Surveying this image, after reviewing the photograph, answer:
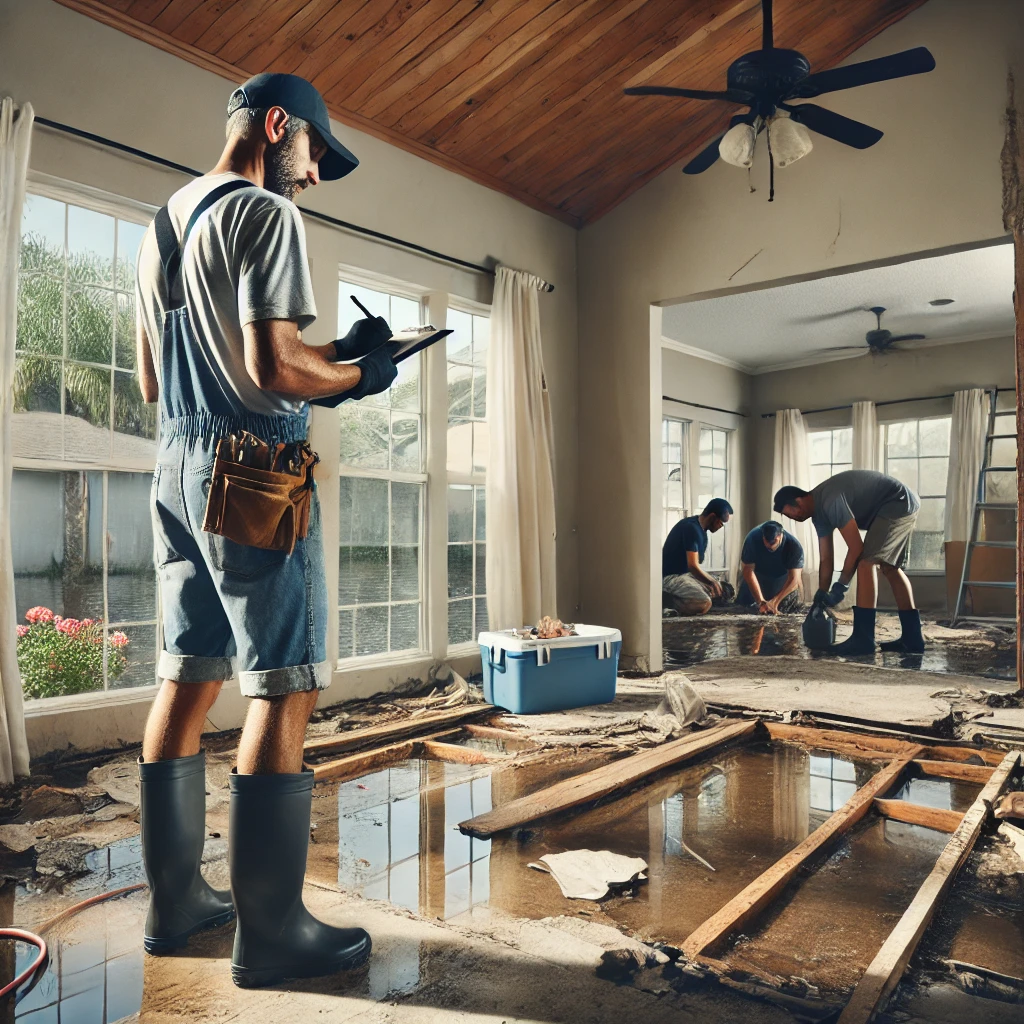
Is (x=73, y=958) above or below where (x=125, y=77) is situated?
below

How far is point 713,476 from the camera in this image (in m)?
10.5

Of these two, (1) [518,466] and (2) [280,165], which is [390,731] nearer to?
(1) [518,466]

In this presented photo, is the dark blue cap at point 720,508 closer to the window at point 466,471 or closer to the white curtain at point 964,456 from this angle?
the white curtain at point 964,456

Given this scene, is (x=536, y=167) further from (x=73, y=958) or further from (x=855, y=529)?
(x=73, y=958)

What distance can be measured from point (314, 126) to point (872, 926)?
213cm

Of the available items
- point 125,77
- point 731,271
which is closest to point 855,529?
point 731,271

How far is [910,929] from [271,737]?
4.38 ft

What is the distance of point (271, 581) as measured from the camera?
1.64m

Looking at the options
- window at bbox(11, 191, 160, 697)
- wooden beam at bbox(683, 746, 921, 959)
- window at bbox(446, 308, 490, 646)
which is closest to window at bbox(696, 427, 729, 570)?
window at bbox(446, 308, 490, 646)

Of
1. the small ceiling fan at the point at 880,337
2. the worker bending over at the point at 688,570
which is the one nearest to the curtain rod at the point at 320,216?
the worker bending over at the point at 688,570

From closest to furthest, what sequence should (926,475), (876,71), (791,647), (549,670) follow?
(876,71)
(549,670)
(791,647)
(926,475)

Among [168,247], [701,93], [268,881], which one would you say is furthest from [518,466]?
[268,881]

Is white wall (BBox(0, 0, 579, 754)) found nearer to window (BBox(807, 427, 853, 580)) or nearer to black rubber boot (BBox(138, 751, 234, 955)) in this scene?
black rubber boot (BBox(138, 751, 234, 955))

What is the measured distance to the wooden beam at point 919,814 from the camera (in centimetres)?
258
